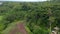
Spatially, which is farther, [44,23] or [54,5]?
[54,5]

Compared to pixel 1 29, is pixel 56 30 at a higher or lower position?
lower

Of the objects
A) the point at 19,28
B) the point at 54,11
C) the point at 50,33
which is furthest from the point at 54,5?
the point at 19,28

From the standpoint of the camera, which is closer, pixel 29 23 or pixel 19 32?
pixel 19 32

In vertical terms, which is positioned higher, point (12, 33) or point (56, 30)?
point (12, 33)

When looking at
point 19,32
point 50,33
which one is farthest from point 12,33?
point 50,33

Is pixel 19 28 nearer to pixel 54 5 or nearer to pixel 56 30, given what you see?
pixel 56 30

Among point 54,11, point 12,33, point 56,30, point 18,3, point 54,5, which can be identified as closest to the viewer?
point 12,33

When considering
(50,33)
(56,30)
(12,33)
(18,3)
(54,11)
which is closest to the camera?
(12,33)

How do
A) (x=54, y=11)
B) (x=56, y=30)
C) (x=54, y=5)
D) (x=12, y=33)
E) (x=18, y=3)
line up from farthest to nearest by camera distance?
1. (x=18, y=3)
2. (x=54, y=5)
3. (x=54, y=11)
4. (x=56, y=30)
5. (x=12, y=33)

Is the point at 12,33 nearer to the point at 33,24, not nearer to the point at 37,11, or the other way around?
the point at 33,24
